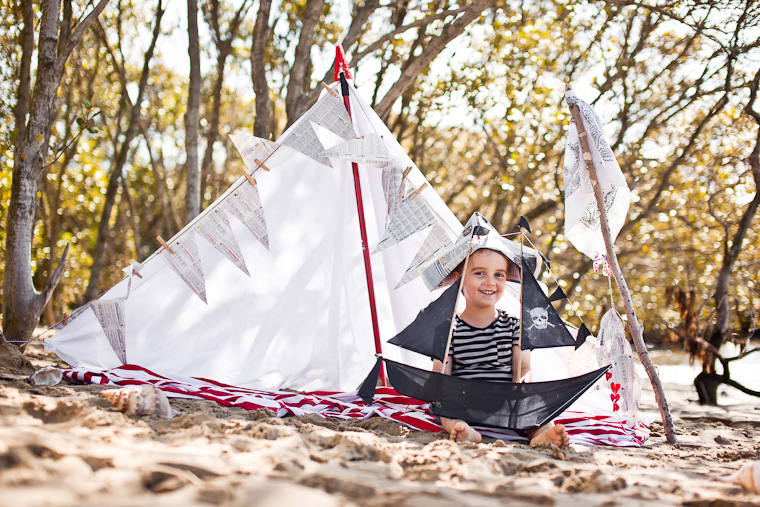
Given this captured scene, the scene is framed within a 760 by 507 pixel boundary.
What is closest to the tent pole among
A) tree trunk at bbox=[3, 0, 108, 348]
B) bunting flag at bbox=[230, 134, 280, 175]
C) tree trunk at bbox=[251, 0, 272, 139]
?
bunting flag at bbox=[230, 134, 280, 175]

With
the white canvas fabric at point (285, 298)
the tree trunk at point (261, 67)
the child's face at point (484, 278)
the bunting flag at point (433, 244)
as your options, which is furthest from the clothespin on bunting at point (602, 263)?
the tree trunk at point (261, 67)

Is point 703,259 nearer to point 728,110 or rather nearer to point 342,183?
point 728,110

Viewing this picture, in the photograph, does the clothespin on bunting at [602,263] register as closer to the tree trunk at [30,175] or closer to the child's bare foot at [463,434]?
the child's bare foot at [463,434]

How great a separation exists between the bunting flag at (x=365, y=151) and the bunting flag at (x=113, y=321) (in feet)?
5.44

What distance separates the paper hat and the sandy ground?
0.91 meters

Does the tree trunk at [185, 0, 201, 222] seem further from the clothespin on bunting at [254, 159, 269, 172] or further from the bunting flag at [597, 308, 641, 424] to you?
the bunting flag at [597, 308, 641, 424]

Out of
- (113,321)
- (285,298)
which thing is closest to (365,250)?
(285,298)

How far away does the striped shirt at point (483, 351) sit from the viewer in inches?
115

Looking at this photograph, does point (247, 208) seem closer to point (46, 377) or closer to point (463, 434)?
point (46, 377)

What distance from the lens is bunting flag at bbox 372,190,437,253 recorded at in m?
3.07

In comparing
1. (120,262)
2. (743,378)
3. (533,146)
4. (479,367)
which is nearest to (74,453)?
(479,367)

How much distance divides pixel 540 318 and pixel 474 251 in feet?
1.59

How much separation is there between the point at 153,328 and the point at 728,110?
284 inches

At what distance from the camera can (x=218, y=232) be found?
3582mm
